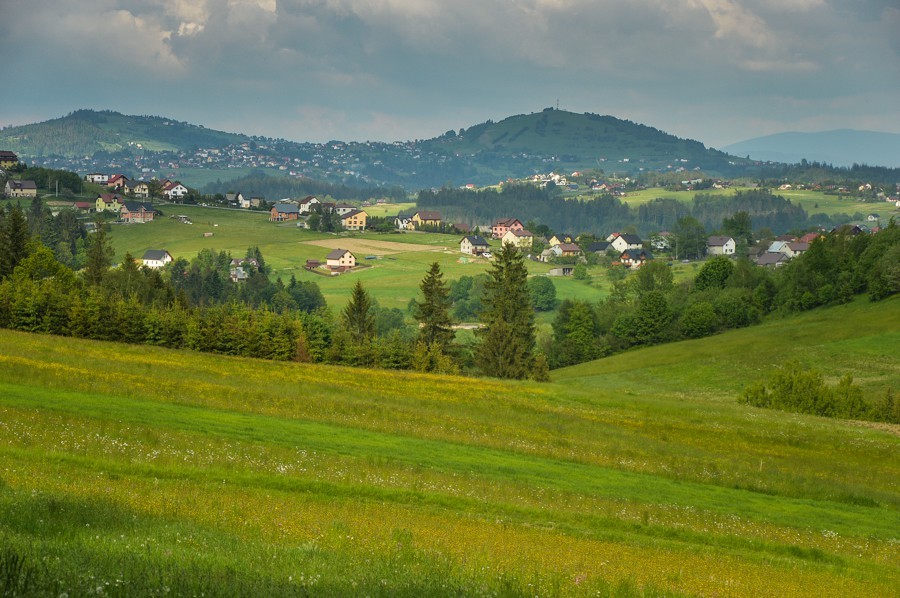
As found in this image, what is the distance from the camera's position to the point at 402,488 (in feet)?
77.2

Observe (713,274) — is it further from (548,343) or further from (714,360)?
(714,360)

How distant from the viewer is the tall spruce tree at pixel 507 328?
283 feet

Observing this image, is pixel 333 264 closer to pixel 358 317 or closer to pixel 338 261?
pixel 338 261

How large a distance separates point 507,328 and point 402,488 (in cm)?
6367

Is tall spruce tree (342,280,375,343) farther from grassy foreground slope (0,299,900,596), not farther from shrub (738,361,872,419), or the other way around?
shrub (738,361,872,419)

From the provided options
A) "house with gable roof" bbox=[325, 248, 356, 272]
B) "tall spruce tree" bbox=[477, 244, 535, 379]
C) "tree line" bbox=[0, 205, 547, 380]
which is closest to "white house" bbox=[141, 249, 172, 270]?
"house with gable roof" bbox=[325, 248, 356, 272]

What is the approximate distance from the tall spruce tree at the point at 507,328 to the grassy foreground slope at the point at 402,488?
2883 cm

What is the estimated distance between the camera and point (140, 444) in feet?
80.8

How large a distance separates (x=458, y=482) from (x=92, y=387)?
1998 cm

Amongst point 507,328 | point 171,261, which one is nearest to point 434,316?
point 507,328

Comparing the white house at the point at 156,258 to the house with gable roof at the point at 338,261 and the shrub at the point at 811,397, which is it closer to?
the house with gable roof at the point at 338,261

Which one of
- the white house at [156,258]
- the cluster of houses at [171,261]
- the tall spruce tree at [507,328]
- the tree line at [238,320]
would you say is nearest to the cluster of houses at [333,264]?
the cluster of houses at [171,261]

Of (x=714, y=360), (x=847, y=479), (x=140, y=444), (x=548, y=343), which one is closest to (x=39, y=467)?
(x=140, y=444)

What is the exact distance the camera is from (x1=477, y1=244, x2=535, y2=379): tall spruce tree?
283 feet
